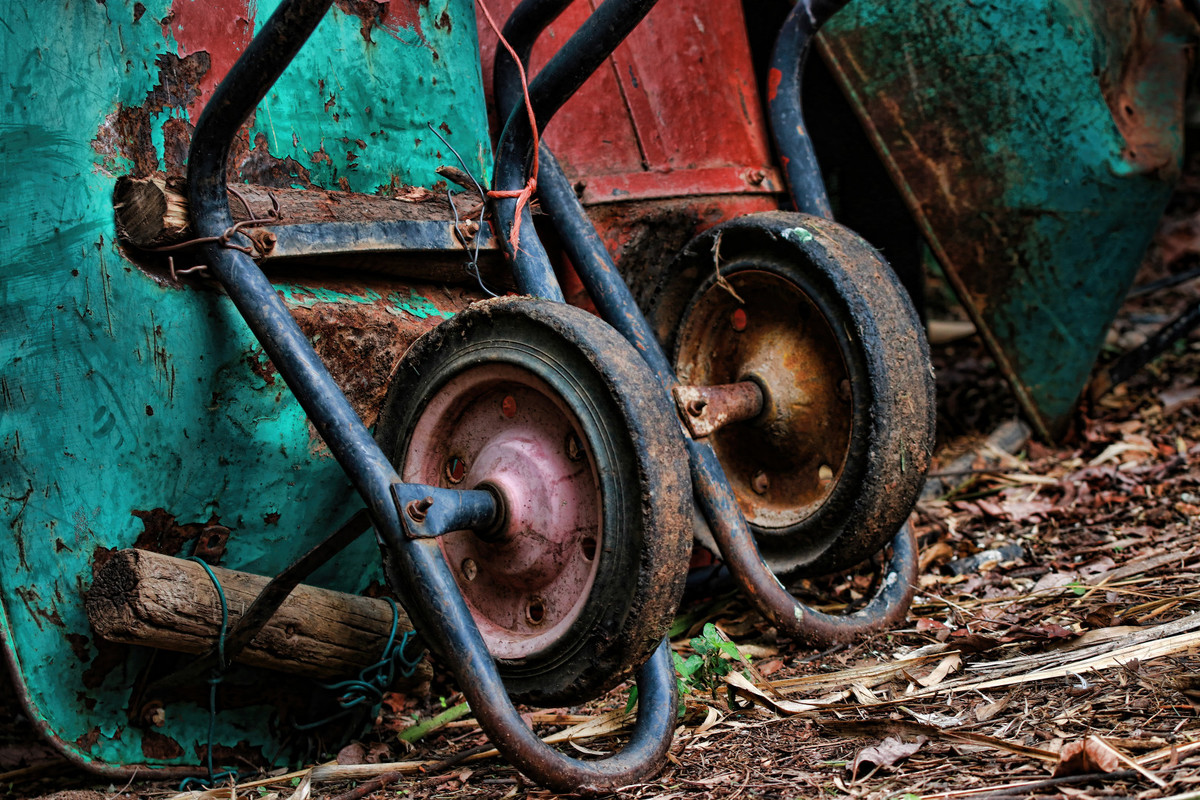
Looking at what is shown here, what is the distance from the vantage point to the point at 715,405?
191 centimetres

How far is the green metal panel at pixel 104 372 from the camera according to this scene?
1567 mm

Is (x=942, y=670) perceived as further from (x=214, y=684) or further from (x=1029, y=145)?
(x=1029, y=145)

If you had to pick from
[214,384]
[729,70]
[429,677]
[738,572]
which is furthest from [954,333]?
[214,384]

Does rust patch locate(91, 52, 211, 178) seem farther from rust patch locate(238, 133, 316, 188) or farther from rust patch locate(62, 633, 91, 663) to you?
rust patch locate(62, 633, 91, 663)

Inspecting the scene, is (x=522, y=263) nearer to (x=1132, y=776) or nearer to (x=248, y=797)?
(x=248, y=797)

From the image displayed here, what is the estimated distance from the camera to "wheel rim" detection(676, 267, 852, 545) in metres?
1.99

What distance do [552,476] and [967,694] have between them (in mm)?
733

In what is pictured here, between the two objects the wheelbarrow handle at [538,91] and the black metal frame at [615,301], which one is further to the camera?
the black metal frame at [615,301]

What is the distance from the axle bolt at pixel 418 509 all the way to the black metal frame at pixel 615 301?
1.67ft

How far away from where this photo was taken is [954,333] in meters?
4.32

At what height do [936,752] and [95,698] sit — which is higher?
[95,698]

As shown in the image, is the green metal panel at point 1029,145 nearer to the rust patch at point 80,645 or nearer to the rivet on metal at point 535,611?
the rivet on metal at point 535,611

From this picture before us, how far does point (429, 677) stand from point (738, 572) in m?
0.64

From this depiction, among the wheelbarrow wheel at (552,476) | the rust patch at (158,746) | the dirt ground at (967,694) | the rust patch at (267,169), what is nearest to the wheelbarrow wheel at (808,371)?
the dirt ground at (967,694)
